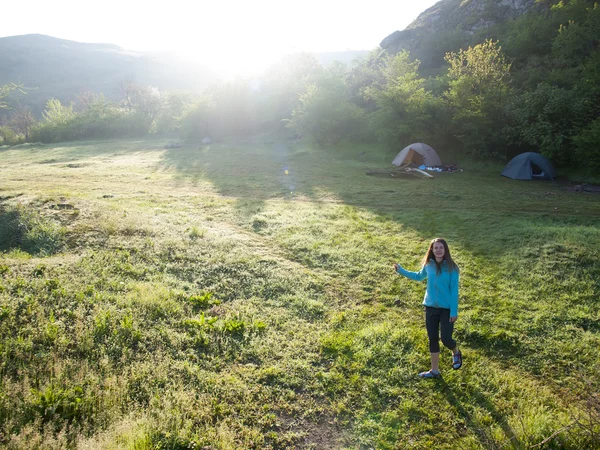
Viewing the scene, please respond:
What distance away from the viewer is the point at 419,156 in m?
28.9

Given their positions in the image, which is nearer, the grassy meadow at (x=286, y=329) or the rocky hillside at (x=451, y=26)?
the grassy meadow at (x=286, y=329)

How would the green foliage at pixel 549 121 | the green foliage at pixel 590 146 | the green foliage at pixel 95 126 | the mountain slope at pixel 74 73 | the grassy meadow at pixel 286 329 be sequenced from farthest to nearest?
the mountain slope at pixel 74 73
the green foliage at pixel 95 126
the green foliage at pixel 549 121
the green foliage at pixel 590 146
the grassy meadow at pixel 286 329

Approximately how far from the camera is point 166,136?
6194 centimetres

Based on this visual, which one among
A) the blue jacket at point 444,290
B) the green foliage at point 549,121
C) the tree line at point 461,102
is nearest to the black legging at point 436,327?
the blue jacket at point 444,290

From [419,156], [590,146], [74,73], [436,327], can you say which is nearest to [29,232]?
[436,327]

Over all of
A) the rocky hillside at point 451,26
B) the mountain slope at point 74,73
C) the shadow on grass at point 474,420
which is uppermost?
the mountain slope at point 74,73

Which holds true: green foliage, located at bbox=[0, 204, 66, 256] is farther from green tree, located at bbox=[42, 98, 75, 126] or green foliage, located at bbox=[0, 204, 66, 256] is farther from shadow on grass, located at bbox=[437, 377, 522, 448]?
green tree, located at bbox=[42, 98, 75, 126]

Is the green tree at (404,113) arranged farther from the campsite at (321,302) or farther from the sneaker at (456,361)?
the sneaker at (456,361)

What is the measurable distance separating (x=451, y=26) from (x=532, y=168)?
53.0m

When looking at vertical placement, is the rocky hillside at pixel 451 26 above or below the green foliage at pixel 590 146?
above

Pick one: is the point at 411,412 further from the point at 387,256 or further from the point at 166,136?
the point at 166,136

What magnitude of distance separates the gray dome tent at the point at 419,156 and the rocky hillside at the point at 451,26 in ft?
123

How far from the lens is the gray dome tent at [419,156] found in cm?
2789

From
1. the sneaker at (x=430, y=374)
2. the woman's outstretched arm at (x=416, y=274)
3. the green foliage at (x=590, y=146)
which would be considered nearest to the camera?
the sneaker at (x=430, y=374)
